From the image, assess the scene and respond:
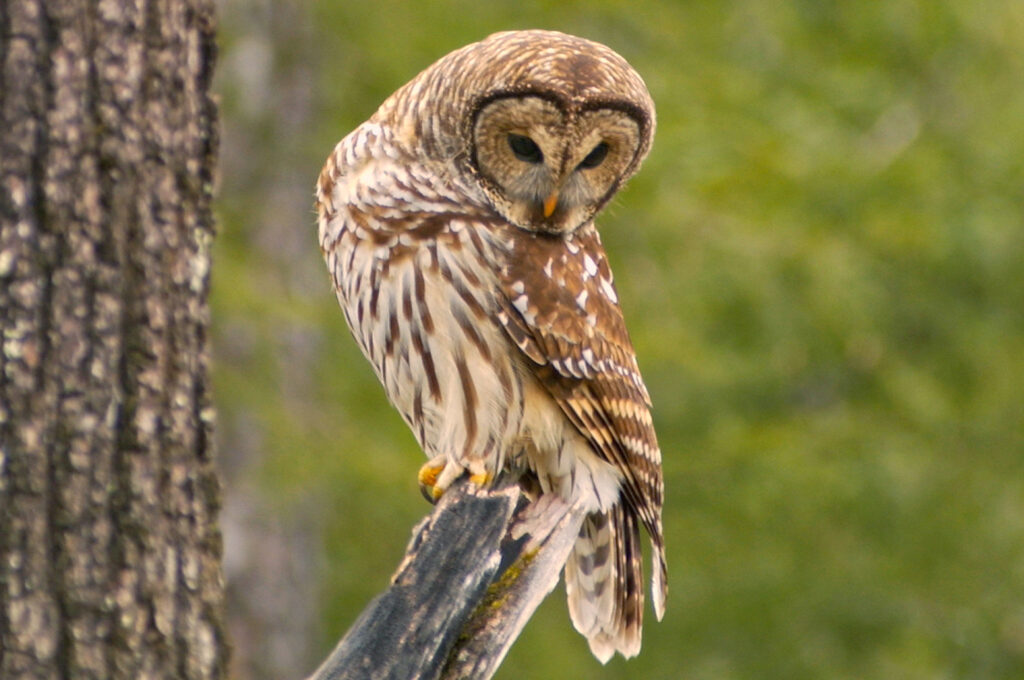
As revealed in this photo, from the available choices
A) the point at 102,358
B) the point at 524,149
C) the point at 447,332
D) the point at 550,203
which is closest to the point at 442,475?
the point at 447,332

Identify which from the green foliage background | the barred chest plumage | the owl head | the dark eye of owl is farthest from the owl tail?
the green foliage background

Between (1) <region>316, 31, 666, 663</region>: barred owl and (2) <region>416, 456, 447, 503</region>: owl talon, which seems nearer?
(1) <region>316, 31, 666, 663</region>: barred owl

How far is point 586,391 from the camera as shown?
4.16m

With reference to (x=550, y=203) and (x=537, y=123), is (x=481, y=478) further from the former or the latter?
(x=537, y=123)

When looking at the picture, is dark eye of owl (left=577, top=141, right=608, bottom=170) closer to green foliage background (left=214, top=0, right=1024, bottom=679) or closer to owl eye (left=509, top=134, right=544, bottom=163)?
owl eye (left=509, top=134, right=544, bottom=163)

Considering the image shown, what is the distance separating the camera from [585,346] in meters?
4.14

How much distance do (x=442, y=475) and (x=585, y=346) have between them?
570 mm

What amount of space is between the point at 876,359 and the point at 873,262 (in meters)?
0.70

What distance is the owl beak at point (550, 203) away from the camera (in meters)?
3.72

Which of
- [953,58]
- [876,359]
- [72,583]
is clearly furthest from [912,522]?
[72,583]

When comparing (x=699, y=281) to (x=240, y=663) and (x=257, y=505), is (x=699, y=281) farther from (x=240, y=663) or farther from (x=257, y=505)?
(x=240, y=663)

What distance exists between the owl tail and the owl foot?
563 millimetres

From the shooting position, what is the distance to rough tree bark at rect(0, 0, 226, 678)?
3.04m

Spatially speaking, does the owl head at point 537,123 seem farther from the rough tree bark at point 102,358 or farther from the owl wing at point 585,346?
the rough tree bark at point 102,358
